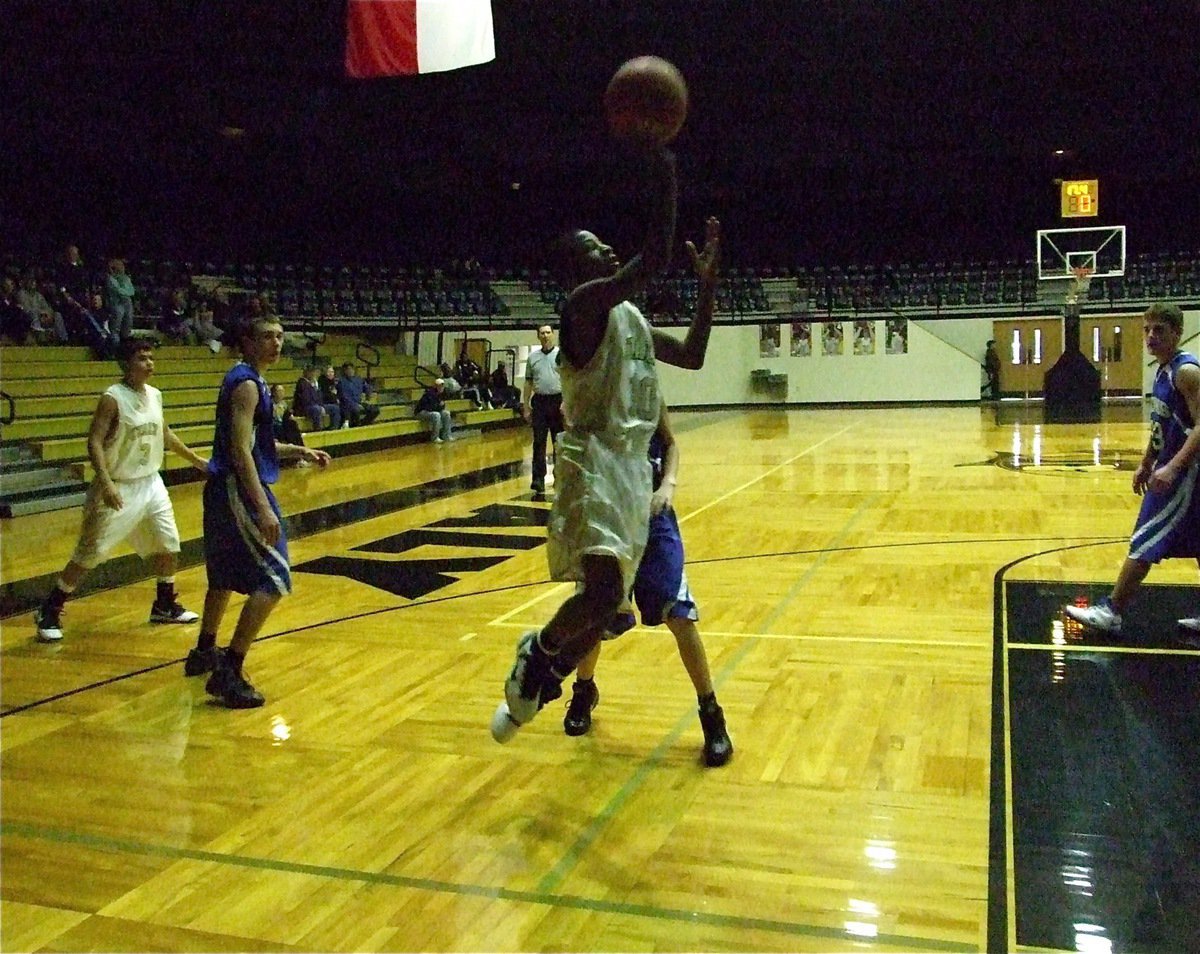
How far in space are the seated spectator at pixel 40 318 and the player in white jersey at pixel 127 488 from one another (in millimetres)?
9267

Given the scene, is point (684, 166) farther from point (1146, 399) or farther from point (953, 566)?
point (953, 566)

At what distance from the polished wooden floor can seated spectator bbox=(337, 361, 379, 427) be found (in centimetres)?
897

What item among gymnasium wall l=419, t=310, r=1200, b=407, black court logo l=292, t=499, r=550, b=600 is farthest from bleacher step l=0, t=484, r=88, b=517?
gymnasium wall l=419, t=310, r=1200, b=407

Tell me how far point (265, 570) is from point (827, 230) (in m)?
25.3

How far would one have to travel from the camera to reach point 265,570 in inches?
164

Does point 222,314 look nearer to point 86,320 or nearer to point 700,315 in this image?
point 86,320

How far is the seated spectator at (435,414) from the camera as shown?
17.0 metres

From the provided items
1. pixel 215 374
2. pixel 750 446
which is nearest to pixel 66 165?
pixel 215 374

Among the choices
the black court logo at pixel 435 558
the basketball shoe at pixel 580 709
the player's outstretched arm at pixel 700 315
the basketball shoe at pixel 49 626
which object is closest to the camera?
the player's outstretched arm at pixel 700 315

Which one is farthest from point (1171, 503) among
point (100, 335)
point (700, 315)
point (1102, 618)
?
point (100, 335)

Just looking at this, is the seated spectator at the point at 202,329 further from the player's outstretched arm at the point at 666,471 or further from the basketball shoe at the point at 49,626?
the player's outstretched arm at the point at 666,471

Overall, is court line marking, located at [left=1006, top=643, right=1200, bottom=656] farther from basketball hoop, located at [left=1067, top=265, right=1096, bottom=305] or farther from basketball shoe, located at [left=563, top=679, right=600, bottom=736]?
basketball hoop, located at [left=1067, top=265, right=1096, bottom=305]

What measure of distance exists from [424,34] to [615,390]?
702cm

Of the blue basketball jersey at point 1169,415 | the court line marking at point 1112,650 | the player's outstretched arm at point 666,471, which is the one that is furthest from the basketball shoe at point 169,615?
the blue basketball jersey at point 1169,415
